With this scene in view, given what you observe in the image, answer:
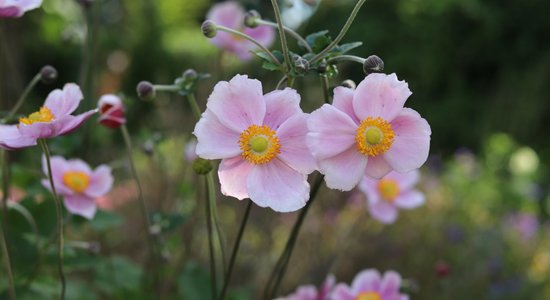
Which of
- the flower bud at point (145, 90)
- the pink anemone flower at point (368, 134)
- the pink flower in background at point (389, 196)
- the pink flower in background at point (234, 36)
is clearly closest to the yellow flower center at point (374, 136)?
the pink anemone flower at point (368, 134)

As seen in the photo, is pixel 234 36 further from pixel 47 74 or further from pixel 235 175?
pixel 235 175

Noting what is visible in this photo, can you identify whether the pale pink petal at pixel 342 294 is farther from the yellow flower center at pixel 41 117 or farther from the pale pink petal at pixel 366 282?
the yellow flower center at pixel 41 117

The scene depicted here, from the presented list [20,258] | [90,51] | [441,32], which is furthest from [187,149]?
[441,32]

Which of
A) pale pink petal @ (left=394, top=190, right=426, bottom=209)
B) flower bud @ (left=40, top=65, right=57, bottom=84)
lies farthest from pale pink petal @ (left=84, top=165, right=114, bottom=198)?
pale pink petal @ (left=394, top=190, right=426, bottom=209)

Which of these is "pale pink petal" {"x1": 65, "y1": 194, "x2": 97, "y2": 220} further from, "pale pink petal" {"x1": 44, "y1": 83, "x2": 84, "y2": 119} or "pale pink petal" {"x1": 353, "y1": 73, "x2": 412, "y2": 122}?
"pale pink petal" {"x1": 353, "y1": 73, "x2": 412, "y2": 122}

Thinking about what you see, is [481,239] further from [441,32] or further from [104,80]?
[104,80]

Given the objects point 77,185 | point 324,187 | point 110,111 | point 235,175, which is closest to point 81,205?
point 77,185
